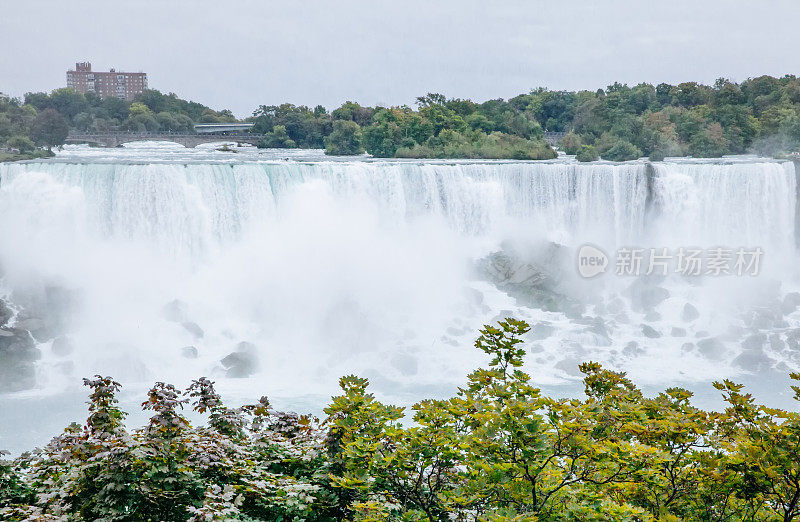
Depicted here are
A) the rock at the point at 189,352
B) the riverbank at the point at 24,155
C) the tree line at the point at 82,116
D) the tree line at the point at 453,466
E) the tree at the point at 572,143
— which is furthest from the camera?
the tree at the point at 572,143

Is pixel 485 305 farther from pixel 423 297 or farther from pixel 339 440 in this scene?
pixel 339 440

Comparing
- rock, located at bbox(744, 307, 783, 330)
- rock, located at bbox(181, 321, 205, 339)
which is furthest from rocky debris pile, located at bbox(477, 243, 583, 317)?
rock, located at bbox(181, 321, 205, 339)

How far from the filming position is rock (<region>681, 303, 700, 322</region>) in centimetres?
2041

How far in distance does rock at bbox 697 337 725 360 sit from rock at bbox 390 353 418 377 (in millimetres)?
7175

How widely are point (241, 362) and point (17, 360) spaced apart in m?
4.44

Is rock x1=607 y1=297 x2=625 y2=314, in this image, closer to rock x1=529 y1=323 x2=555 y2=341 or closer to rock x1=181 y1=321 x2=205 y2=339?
rock x1=529 y1=323 x2=555 y2=341

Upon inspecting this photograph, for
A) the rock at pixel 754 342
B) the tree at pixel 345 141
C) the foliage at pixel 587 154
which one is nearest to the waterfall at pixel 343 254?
the rock at pixel 754 342

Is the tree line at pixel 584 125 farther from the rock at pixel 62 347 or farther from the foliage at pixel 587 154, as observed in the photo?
the rock at pixel 62 347

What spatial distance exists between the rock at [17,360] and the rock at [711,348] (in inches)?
594

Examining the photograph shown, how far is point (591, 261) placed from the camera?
2264cm

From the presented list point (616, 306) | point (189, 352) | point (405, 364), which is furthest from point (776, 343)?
point (189, 352)

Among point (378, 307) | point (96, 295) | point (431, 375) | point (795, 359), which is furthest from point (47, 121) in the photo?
point (795, 359)

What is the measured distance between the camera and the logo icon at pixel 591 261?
2227 cm

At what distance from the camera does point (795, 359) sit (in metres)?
17.9
